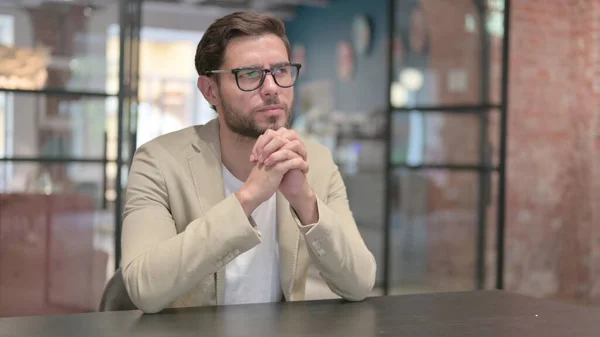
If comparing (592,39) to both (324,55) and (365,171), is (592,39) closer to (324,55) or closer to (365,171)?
(365,171)

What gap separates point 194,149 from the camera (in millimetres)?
1792

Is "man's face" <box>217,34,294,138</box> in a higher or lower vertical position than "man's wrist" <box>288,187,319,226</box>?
higher

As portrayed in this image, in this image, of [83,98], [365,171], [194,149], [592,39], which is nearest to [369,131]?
[365,171]

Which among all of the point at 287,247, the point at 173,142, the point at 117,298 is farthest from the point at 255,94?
the point at 117,298

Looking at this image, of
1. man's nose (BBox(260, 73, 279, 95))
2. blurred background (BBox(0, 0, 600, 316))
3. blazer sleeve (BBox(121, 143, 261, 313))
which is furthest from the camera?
blurred background (BBox(0, 0, 600, 316))

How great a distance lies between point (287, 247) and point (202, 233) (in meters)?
0.33

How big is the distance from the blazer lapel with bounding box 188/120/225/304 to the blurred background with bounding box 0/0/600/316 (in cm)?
57

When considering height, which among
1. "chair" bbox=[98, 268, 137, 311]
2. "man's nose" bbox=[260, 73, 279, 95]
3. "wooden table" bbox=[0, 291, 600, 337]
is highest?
"man's nose" bbox=[260, 73, 279, 95]

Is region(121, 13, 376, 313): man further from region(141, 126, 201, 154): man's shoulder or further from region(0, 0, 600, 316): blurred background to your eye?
region(0, 0, 600, 316): blurred background

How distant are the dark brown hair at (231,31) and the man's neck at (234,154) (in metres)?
0.18

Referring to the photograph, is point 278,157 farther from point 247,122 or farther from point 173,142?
point 173,142

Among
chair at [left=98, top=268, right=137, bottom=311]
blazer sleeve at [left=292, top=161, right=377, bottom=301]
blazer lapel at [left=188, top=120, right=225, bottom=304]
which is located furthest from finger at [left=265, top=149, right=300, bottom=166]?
chair at [left=98, top=268, right=137, bottom=311]

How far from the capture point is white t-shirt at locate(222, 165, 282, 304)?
5.74ft

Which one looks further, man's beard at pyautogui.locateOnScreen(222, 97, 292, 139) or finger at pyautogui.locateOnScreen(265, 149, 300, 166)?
man's beard at pyautogui.locateOnScreen(222, 97, 292, 139)
